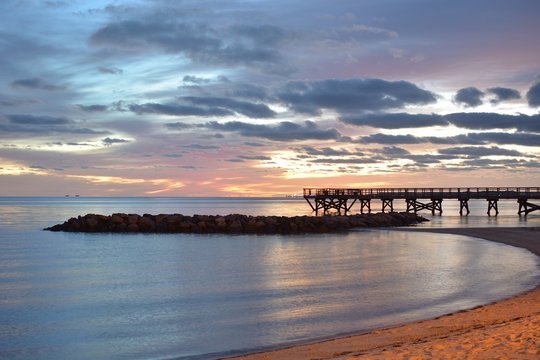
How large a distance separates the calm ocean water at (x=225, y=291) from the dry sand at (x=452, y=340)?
3.22 ft

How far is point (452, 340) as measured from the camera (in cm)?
1009

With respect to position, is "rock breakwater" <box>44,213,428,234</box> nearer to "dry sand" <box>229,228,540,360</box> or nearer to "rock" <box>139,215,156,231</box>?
"rock" <box>139,215,156,231</box>

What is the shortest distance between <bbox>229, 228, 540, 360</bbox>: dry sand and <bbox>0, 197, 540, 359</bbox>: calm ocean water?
982 mm

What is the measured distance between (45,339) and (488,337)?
952cm

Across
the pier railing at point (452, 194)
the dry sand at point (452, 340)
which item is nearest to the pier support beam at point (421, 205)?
the pier railing at point (452, 194)

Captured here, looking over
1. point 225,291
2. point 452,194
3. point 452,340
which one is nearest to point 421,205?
point 452,194

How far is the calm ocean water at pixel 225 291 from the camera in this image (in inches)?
499

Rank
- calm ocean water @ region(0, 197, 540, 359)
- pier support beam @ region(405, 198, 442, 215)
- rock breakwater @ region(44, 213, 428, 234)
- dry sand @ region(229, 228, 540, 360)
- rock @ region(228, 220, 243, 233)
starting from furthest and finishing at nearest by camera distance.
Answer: pier support beam @ region(405, 198, 442, 215) < rock breakwater @ region(44, 213, 428, 234) < rock @ region(228, 220, 243, 233) < calm ocean water @ region(0, 197, 540, 359) < dry sand @ region(229, 228, 540, 360)

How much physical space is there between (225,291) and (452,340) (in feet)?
33.7

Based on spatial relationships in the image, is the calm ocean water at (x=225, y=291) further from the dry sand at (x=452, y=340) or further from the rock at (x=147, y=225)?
the rock at (x=147, y=225)

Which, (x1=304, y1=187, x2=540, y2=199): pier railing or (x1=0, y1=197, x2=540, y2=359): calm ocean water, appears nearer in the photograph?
(x1=0, y1=197, x2=540, y2=359): calm ocean water

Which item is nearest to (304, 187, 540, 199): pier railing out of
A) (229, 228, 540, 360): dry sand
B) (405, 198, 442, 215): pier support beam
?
(405, 198, 442, 215): pier support beam

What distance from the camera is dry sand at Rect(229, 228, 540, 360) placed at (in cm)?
904

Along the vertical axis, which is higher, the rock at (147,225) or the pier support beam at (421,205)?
the pier support beam at (421,205)
